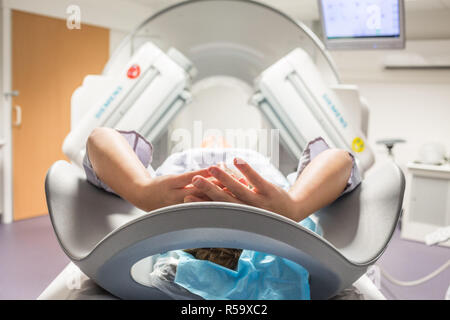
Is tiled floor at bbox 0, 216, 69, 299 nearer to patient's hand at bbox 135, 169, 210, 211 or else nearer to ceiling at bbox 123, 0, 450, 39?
patient's hand at bbox 135, 169, 210, 211

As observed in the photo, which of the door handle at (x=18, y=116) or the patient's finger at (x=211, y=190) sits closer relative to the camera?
the patient's finger at (x=211, y=190)

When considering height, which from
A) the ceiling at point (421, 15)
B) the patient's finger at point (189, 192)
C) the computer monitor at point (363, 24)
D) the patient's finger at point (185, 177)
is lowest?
the patient's finger at point (189, 192)

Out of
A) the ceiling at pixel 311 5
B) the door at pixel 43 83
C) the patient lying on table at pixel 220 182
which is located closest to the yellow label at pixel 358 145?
the patient lying on table at pixel 220 182

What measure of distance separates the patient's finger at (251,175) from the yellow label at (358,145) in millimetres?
949

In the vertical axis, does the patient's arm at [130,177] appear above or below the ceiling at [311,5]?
below

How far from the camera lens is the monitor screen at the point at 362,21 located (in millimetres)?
1634

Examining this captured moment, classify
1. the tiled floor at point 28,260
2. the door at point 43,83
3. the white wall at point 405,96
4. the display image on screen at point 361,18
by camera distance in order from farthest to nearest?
A: the white wall at point 405,96, the tiled floor at point 28,260, the display image on screen at point 361,18, the door at point 43,83

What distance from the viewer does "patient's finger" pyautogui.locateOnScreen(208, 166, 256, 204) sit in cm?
55

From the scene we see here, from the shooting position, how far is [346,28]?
67.4 inches

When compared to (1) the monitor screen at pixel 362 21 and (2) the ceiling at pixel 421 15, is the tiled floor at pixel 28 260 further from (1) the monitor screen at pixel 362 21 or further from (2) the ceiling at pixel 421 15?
(2) the ceiling at pixel 421 15

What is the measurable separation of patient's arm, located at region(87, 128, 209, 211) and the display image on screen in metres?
1.22
